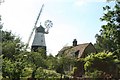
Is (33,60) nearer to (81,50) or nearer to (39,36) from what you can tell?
(81,50)

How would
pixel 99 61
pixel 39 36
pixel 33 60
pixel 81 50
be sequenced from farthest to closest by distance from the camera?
1. pixel 39 36
2. pixel 81 50
3. pixel 99 61
4. pixel 33 60

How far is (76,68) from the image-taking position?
177ft

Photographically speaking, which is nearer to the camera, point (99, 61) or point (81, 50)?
point (99, 61)

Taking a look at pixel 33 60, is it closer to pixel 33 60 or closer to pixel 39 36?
pixel 33 60

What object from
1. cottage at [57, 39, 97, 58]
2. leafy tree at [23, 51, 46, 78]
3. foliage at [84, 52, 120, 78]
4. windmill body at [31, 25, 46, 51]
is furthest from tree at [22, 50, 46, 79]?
windmill body at [31, 25, 46, 51]

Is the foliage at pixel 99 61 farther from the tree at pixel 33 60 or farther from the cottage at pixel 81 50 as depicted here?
the cottage at pixel 81 50

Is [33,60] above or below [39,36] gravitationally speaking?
below

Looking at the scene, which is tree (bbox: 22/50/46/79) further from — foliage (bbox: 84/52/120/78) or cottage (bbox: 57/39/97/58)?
cottage (bbox: 57/39/97/58)

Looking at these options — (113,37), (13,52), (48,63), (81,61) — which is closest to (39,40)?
(81,61)

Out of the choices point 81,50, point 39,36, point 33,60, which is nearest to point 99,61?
point 33,60

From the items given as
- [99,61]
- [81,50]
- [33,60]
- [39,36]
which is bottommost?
[33,60]

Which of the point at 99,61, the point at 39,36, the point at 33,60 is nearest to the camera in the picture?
the point at 33,60

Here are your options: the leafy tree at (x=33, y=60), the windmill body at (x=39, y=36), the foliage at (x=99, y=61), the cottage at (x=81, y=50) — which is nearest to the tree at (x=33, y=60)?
the leafy tree at (x=33, y=60)

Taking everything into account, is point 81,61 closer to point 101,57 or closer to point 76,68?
point 76,68
